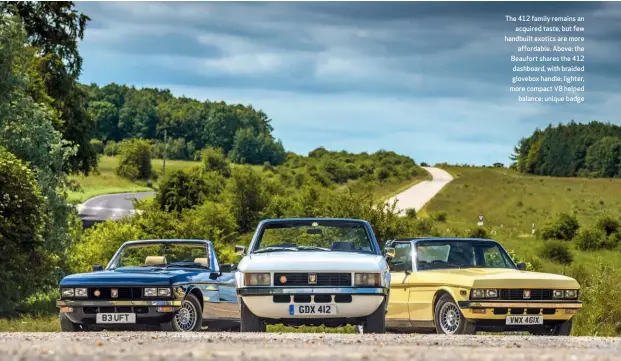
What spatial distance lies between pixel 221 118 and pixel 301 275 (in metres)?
176

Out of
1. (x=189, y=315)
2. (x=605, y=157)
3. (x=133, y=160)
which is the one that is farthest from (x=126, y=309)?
(x=605, y=157)

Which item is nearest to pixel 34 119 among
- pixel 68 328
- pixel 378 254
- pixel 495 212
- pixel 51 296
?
pixel 51 296

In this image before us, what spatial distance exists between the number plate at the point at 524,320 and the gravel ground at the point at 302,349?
104 inches

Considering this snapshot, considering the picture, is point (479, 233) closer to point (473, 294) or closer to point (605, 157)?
point (473, 294)

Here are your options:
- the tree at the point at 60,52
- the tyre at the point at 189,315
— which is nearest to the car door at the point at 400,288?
the tyre at the point at 189,315

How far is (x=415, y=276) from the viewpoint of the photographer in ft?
51.8

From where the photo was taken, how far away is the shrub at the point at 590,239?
70375mm

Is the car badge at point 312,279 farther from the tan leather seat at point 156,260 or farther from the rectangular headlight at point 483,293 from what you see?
the tan leather seat at point 156,260

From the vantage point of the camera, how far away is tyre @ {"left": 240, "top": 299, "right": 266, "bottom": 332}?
42.2 ft

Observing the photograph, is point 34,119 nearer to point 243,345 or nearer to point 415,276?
point 415,276

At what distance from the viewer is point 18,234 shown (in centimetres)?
2766

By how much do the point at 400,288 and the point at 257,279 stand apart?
13.0 ft

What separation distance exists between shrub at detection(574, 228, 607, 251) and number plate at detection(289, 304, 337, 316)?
5991 cm

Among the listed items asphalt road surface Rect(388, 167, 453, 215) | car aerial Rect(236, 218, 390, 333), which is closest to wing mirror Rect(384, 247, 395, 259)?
car aerial Rect(236, 218, 390, 333)
